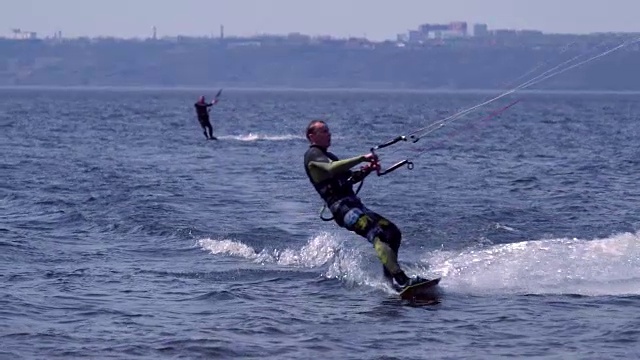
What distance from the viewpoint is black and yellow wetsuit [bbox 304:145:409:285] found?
40.7ft

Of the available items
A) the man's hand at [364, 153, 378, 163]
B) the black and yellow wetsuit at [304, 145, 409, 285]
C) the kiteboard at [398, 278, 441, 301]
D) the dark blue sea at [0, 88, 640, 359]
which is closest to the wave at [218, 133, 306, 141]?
the dark blue sea at [0, 88, 640, 359]

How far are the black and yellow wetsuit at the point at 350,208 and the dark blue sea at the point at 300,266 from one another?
0.39 meters

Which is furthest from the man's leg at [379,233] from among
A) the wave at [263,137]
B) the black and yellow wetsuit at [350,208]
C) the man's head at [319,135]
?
the wave at [263,137]

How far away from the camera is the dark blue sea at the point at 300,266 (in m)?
10.4

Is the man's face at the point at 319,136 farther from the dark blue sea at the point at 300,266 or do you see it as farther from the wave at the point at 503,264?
the wave at the point at 503,264

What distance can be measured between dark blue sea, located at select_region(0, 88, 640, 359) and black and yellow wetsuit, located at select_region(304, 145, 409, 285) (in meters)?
0.39

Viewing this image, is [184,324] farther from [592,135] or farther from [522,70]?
[522,70]

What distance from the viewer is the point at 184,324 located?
1091cm

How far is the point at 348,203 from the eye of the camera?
41.3 ft

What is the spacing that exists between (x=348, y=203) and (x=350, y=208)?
59mm

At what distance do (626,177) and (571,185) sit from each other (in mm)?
3054

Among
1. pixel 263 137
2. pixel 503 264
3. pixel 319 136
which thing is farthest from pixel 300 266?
pixel 263 137

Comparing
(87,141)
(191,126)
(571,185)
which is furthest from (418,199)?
(191,126)

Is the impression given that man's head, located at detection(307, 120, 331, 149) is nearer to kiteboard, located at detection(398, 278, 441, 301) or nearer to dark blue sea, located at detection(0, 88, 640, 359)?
dark blue sea, located at detection(0, 88, 640, 359)
